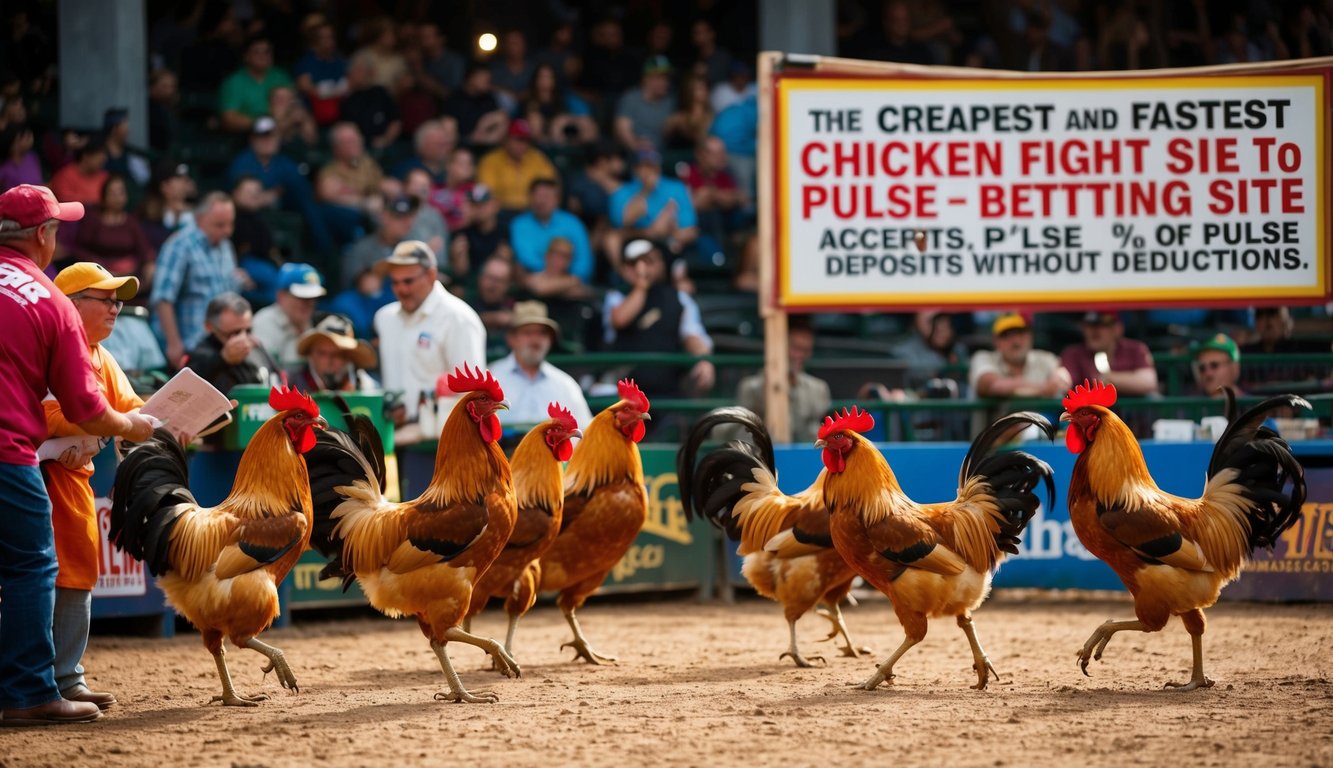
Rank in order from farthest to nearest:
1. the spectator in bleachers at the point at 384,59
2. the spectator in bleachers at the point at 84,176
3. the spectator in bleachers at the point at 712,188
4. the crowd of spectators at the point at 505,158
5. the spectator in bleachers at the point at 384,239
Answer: the spectator in bleachers at the point at 712,188 → the spectator in bleachers at the point at 384,59 → the spectator in bleachers at the point at 384,239 → the spectator in bleachers at the point at 84,176 → the crowd of spectators at the point at 505,158

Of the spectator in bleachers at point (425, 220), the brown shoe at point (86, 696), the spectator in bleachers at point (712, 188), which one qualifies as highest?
the spectator in bleachers at point (712, 188)

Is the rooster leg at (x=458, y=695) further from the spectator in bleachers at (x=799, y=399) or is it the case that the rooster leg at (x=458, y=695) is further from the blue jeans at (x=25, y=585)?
the spectator in bleachers at (x=799, y=399)

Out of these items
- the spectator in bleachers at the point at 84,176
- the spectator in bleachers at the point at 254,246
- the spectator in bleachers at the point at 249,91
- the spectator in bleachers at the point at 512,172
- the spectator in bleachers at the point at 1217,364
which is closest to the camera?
the spectator in bleachers at the point at 1217,364

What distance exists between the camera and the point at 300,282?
12.2 metres

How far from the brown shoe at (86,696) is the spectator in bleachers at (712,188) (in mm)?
10564

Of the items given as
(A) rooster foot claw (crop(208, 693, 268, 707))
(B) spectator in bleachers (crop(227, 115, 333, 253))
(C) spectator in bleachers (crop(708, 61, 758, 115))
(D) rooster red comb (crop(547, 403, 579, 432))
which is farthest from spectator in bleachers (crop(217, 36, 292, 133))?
(A) rooster foot claw (crop(208, 693, 268, 707))

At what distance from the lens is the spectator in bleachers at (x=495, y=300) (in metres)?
14.5

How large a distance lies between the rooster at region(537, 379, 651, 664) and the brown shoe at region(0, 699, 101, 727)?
Result: 2.78 metres

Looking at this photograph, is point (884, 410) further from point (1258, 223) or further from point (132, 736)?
point (132, 736)

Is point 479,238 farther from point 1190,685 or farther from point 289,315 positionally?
point 1190,685

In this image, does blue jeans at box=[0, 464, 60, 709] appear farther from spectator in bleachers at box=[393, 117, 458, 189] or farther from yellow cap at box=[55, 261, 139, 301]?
spectator in bleachers at box=[393, 117, 458, 189]

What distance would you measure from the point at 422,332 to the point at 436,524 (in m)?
3.91

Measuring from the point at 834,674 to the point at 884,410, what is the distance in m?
4.05

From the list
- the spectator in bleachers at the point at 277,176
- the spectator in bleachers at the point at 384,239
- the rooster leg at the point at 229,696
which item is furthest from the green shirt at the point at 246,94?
the rooster leg at the point at 229,696
